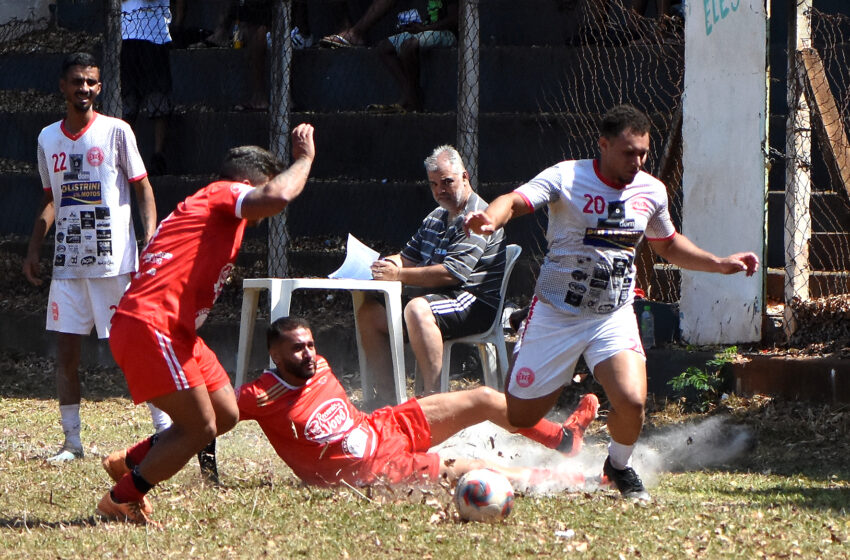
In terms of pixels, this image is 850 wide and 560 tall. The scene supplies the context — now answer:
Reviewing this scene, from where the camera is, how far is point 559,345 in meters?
5.64

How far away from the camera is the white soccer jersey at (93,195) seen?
6465 mm

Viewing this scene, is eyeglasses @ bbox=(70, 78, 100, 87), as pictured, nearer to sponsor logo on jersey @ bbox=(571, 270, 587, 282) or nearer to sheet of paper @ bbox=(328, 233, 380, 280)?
sheet of paper @ bbox=(328, 233, 380, 280)

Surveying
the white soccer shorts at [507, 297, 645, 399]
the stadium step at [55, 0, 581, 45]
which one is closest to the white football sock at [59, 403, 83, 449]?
the white soccer shorts at [507, 297, 645, 399]

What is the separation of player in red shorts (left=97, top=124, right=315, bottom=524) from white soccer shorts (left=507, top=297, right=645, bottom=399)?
5.04 feet

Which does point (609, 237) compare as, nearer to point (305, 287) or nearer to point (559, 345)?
point (559, 345)

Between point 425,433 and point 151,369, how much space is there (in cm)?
147

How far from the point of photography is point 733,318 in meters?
8.02

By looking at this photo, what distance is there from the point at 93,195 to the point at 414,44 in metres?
4.91

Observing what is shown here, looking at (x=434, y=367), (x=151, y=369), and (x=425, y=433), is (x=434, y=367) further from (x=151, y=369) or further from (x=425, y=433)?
(x=151, y=369)

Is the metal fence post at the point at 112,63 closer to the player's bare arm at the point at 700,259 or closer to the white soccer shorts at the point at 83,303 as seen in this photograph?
the white soccer shorts at the point at 83,303

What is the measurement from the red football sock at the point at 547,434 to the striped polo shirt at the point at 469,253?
1359 millimetres

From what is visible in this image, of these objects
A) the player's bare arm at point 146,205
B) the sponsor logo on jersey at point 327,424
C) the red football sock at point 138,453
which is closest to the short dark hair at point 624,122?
the sponsor logo on jersey at point 327,424

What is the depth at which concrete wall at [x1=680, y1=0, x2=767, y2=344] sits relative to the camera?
790 centimetres

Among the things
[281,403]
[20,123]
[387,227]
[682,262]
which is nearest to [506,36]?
[387,227]
